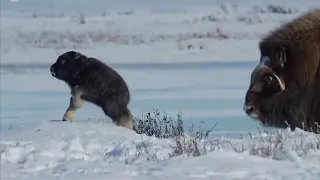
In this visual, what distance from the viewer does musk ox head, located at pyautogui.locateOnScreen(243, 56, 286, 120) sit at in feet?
26.5

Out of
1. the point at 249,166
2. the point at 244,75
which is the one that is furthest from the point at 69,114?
the point at 244,75

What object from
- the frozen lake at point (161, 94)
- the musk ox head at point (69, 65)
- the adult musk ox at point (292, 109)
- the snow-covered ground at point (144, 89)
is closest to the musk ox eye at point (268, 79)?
the adult musk ox at point (292, 109)

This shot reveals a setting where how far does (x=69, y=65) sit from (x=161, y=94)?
568cm

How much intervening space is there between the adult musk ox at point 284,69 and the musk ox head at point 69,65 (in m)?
3.29

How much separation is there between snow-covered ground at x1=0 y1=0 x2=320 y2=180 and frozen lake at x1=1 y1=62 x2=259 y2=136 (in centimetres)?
3

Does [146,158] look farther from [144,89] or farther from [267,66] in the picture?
[144,89]

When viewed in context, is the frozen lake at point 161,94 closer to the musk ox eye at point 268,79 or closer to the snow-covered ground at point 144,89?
the snow-covered ground at point 144,89

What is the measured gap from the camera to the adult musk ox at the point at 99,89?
35.0 feet

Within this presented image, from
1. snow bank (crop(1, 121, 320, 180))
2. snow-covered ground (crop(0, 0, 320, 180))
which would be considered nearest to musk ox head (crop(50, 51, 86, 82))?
snow-covered ground (crop(0, 0, 320, 180))

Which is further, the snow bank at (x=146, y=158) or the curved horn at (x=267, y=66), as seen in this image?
the curved horn at (x=267, y=66)

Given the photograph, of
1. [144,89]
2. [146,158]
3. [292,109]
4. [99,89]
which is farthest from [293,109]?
[144,89]

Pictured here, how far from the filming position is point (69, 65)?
10992mm

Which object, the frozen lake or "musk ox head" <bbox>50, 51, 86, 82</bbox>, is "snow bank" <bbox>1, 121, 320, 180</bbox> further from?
the frozen lake

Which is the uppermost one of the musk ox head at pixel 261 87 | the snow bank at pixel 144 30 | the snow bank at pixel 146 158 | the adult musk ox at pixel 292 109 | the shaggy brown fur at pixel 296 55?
the snow bank at pixel 144 30
